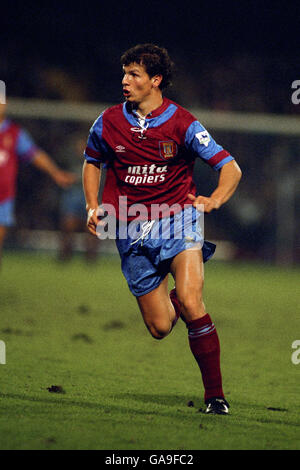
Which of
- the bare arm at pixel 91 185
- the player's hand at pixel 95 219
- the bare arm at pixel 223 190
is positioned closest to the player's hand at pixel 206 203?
the bare arm at pixel 223 190

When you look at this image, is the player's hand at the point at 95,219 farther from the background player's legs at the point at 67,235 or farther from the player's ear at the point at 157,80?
the background player's legs at the point at 67,235

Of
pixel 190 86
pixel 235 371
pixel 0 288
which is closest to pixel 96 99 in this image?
pixel 190 86

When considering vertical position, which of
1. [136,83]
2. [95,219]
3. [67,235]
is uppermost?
[136,83]

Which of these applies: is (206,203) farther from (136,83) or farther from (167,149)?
(136,83)

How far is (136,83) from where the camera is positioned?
522 centimetres

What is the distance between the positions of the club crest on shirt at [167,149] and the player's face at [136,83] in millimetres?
320

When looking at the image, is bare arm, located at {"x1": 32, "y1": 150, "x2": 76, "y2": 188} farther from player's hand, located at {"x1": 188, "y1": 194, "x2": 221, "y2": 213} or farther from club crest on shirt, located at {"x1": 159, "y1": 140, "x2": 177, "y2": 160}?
player's hand, located at {"x1": 188, "y1": 194, "x2": 221, "y2": 213}

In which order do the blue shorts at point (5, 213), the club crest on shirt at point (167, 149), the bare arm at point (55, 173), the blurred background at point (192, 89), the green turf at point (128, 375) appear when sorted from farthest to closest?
the blurred background at point (192, 89), the blue shorts at point (5, 213), the bare arm at point (55, 173), the club crest on shirt at point (167, 149), the green turf at point (128, 375)

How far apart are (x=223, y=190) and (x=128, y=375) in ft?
5.40

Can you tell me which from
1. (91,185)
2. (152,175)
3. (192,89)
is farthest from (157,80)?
(192,89)

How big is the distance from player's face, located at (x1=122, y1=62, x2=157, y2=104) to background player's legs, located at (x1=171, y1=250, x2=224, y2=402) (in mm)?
1127

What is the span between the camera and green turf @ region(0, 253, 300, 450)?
4.03m

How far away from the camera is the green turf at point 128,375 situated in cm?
403
